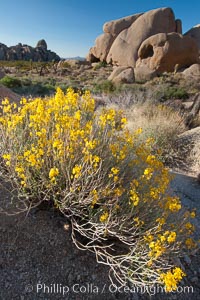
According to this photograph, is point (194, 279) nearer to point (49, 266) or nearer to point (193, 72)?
point (49, 266)

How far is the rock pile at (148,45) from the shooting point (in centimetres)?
2462

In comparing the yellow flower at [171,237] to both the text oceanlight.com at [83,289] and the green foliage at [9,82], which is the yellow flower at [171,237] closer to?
the text oceanlight.com at [83,289]

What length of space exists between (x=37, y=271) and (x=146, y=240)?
3.13 feet

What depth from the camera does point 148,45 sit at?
2650cm

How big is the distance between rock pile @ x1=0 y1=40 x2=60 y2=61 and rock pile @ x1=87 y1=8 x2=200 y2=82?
32555 millimetres

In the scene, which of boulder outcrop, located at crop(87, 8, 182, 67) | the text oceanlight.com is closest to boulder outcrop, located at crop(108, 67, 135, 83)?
boulder outcrop, located at crop(87, 8, 182, 67)

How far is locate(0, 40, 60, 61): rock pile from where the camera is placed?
61.8m

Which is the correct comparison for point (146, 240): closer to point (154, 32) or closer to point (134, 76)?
point (134, 76)

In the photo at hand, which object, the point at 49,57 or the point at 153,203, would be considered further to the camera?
the point at 49,57

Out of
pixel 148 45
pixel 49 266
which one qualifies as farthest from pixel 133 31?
pixel 49 266

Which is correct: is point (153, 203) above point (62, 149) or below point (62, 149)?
below

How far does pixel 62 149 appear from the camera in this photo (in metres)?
2.23

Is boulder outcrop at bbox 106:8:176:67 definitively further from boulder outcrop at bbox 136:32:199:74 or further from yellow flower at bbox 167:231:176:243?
yellow flower at bbox 167:231:176:243

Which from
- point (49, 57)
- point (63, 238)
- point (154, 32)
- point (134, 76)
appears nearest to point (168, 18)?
point (154, 32)
